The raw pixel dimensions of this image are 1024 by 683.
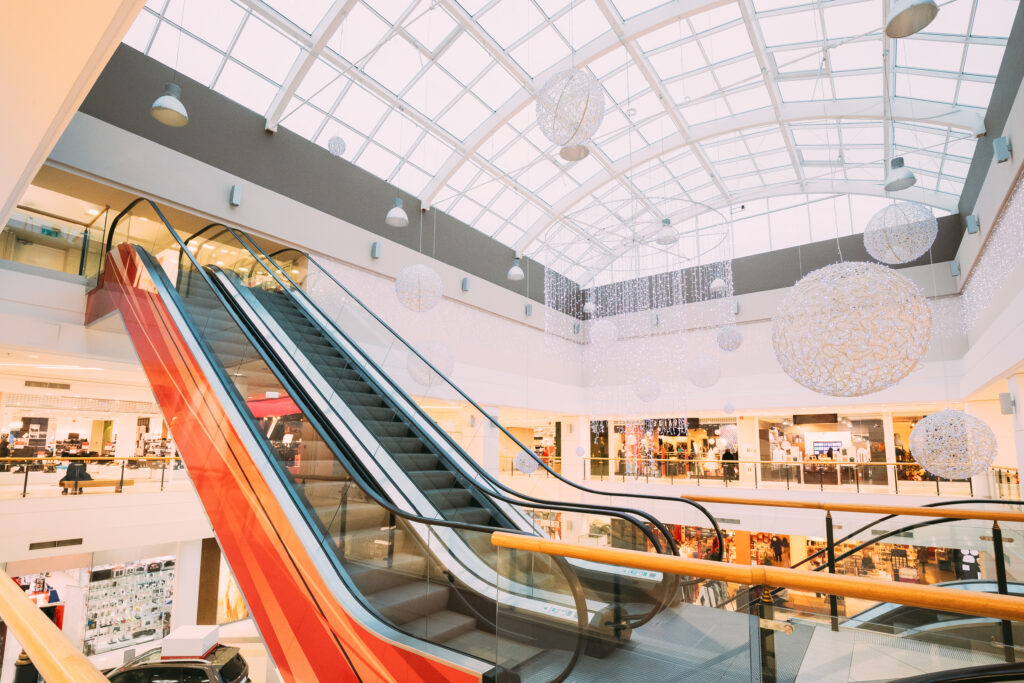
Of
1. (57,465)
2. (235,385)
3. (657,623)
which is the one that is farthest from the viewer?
(57,465)

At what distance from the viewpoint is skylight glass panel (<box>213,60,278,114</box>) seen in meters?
10.7

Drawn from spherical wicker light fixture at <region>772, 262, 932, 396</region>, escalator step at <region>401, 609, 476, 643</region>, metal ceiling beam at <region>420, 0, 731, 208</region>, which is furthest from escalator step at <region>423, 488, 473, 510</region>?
metal ceiling beam at <region>420, 0, 731, 208</region>

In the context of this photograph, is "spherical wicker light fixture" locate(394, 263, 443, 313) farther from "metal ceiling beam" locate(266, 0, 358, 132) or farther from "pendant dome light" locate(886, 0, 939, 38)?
"pendant dome light" locate(886, 0, 939, 38)

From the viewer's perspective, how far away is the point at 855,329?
3.47 m

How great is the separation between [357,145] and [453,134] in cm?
234

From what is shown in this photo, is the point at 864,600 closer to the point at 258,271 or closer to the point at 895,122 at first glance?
the point at 258,271

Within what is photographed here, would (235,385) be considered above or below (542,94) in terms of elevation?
below

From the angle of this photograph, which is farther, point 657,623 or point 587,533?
point 587,533

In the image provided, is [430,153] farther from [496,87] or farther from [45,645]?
[45,645]

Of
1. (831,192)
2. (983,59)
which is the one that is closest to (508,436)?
(983,59)

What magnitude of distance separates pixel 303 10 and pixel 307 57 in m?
0.78

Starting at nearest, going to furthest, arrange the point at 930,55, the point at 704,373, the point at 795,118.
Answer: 1. the point at 930,55
2. the point at 704,373
3. the point at 795,118

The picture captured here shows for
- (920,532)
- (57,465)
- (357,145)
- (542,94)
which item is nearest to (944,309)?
(920,532)

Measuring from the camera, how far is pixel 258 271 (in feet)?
28.8
